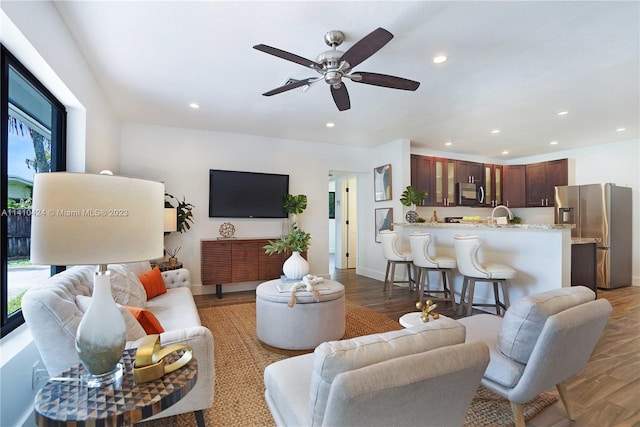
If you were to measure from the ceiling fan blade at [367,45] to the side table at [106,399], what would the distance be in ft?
6.57

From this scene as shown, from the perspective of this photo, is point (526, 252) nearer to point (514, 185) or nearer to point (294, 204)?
point (294, 204)

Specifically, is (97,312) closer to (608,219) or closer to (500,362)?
(500,362)

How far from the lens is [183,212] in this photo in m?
4.31

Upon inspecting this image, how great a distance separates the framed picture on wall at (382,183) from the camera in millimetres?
5430

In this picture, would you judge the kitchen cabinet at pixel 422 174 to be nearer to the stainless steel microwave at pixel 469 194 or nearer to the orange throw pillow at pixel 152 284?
the stainless steel microwave at pixel 469 194

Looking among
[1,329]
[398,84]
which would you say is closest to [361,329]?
[398,84]

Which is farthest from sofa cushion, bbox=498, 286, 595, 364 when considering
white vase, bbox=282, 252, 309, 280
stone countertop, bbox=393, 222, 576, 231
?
stone countertop, bbox=393, 222, 576, 231

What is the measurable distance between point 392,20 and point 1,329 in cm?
310

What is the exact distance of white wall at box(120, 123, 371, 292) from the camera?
442 cm

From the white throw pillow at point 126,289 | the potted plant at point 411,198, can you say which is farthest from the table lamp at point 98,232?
the potted plant at point 411,198

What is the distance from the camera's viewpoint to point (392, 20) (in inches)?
81.7

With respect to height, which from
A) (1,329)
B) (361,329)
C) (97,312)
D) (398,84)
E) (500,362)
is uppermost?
(398,84)

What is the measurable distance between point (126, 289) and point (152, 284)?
56cm

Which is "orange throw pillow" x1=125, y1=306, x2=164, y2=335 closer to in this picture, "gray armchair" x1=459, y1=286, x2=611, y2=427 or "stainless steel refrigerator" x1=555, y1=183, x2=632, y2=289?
"gray armchair" x1=459, y1=286, x2=611, y2=427
